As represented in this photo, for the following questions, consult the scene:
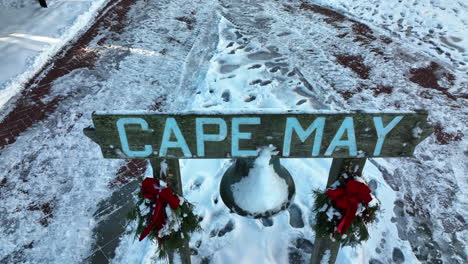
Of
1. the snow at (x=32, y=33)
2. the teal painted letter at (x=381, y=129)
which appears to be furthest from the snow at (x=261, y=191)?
the snow at (x=32, y=33)

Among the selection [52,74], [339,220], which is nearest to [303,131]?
[339,220]

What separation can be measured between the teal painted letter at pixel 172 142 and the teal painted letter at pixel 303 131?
47cm

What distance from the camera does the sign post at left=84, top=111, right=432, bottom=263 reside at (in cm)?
161

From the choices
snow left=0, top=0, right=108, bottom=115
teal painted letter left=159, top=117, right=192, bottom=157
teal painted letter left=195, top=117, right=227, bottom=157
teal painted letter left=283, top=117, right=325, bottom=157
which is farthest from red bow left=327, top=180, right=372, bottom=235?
snow left=0, top=0, right=108, bottom=115

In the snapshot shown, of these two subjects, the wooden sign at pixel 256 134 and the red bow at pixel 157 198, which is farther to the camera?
the red bow at pixel 157 198

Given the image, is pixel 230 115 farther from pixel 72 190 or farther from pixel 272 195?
pixel 72 190

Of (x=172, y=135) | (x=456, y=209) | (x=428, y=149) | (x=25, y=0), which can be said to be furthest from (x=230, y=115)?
(x=25, y=0)

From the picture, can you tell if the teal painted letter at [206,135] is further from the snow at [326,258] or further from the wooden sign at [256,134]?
the snow at [326,258]

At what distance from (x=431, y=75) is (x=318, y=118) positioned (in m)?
5.23

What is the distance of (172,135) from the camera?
5.49 ft

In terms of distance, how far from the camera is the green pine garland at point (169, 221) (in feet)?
6.49

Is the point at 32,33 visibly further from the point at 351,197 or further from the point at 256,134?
the point at 351,197

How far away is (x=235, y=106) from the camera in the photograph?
496cm

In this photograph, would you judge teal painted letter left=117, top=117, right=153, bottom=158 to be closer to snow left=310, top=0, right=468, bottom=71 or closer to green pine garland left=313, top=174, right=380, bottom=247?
green pine garland left=313, top=174, right=380, bottom=247
